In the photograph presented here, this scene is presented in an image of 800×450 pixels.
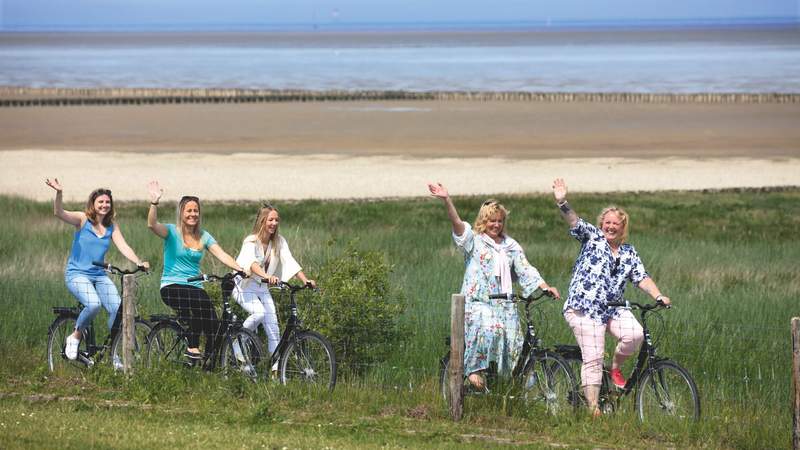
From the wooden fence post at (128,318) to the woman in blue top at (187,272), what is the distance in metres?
0.34

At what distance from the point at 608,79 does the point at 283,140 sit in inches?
2251

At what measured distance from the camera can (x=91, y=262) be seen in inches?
487

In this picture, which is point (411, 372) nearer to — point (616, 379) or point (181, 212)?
point (616, 379)

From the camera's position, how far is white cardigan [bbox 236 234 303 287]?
11.7m

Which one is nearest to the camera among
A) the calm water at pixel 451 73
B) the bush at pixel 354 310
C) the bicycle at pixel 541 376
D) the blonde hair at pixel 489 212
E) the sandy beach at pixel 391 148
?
the bicycle at pixel 541 376

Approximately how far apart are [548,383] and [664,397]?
0.99 m

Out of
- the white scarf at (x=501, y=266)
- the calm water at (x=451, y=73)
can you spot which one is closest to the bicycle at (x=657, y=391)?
the white scarf at (x=501, y=266)

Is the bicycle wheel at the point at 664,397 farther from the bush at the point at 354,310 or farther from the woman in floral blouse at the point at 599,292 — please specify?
the bush at the point at 354,310

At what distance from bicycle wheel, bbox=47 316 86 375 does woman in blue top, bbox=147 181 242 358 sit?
1.17 m

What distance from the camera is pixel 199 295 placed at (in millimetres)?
12023

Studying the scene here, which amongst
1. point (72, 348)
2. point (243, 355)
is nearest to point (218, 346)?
point (243, 355)

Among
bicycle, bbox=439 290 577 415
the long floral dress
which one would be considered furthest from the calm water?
bicycle, bbox=439 290 577 415

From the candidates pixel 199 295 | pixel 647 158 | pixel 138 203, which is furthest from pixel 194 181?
pixel 199 295

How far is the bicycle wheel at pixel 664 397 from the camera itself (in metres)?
10.5
